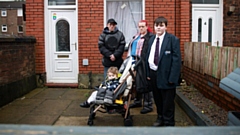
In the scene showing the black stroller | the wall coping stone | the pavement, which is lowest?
the pavement

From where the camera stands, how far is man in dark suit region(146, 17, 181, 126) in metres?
4.79

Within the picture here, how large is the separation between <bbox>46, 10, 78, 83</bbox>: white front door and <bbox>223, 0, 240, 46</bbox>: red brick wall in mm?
4246

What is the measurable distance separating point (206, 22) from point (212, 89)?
327 cm

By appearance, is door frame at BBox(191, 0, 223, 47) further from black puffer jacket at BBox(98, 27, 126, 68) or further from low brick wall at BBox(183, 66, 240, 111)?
black puffer jacket at BBox(98, 27, 126, 68)

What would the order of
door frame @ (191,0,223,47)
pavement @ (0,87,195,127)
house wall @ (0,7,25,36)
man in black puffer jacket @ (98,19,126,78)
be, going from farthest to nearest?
house wall @ (0,7,25,36), door frame @ (191,0,223,47), man in black puffer jacket @ (98,19,126,78), pavement @ (0,87,195,127)

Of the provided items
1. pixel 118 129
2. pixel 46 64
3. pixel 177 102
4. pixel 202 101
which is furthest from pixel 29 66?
pixel 118 129

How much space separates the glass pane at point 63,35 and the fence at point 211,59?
11.0 ft

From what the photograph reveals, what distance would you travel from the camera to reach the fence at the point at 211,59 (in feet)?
17.2

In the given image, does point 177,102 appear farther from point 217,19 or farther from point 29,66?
point 29,66

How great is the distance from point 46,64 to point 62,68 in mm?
461

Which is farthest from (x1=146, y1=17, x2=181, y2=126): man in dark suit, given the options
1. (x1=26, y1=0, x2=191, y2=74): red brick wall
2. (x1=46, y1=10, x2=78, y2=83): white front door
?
(x1=46, y1=10, x2=78, y2=83): white front door

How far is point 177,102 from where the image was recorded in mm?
7004

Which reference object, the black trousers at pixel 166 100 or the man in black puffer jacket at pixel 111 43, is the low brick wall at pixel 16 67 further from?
the black trousers at pixel 166 100

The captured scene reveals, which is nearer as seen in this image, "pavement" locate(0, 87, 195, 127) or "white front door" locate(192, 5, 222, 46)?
"pavement" locate(0, 87, 195, 127)
